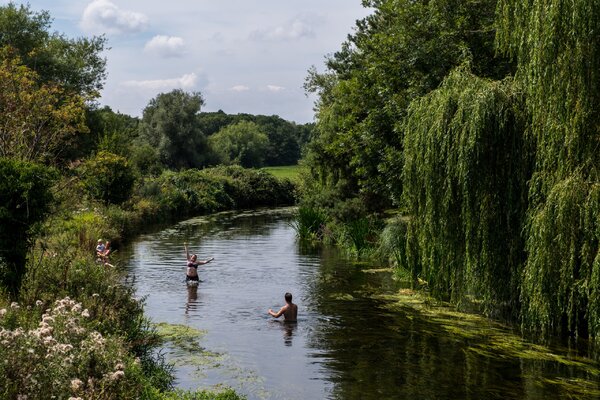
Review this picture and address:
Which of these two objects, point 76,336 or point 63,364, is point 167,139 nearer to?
point 76,336

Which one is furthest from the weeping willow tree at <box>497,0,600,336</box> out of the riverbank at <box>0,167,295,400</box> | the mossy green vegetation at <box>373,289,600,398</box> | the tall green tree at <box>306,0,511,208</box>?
the riverbank at <box>0,167,295,400</box>

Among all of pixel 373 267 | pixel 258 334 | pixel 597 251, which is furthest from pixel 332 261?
pixel 597 251

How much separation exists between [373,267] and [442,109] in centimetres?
1318

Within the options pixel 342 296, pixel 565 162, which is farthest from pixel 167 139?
pixel 565 162

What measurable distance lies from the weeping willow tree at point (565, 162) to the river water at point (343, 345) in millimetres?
1544

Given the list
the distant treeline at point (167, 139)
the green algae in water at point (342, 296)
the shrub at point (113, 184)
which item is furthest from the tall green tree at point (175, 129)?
the green algae in water at point (342, 296)

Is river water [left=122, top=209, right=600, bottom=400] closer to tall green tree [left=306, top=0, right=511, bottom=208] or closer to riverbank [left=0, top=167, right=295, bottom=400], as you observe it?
riverbank [left=0, top=167, right=295, bottom=400]

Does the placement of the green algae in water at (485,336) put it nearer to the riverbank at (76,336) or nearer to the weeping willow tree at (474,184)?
the weeping willow tree at (474,184)

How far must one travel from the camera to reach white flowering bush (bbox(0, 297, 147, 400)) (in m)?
7.63

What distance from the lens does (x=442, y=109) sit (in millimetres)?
15828

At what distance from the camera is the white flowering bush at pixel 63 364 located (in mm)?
7633

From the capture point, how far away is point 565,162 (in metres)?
13.1

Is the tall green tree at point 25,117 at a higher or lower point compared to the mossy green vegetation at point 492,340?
higher

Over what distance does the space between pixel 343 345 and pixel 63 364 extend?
887 centimetres
